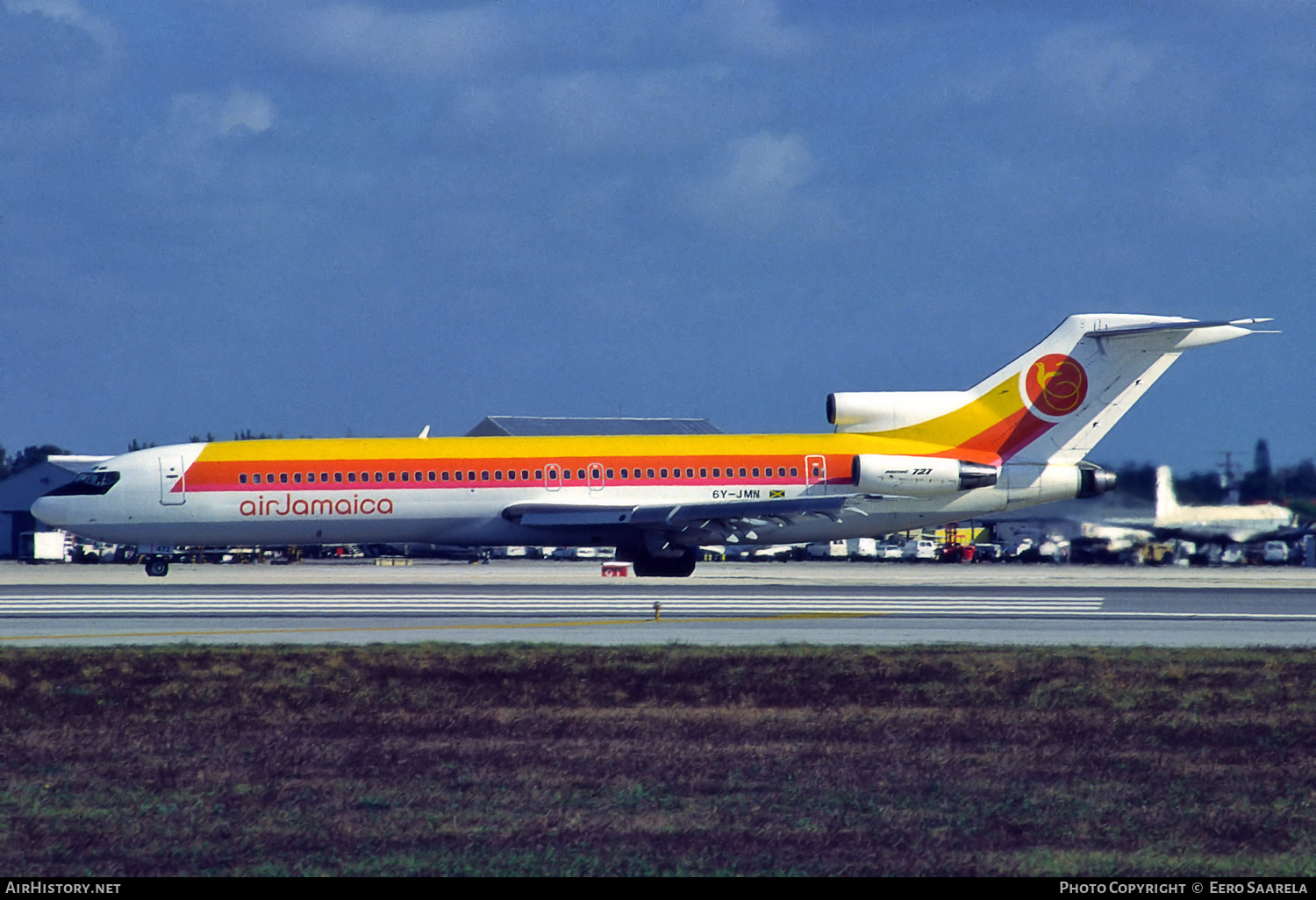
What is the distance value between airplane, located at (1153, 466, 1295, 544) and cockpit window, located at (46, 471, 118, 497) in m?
29.6

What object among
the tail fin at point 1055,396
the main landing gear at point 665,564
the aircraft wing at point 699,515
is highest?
the tail fin at point 1055,396

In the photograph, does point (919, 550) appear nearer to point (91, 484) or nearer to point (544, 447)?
point (544, 447)

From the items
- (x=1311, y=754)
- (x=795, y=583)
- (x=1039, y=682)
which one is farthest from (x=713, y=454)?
(x=1311, y=754)

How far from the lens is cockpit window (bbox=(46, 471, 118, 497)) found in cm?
3603

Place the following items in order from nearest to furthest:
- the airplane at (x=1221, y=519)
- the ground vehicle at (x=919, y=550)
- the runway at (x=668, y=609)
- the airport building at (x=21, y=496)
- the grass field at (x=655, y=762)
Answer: the grass field at (x=655, y=762), the runway at (x=668, y=609), the airplane at (x=1221, y=519), the ground vehicle at (x=919, y=550), the airport building at (x=21, y=496)

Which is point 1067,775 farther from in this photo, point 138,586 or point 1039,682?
point 138,586

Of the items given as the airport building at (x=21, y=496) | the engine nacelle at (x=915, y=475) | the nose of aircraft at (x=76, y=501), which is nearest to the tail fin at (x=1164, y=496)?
the engine nacelle at (x=915, y=475)

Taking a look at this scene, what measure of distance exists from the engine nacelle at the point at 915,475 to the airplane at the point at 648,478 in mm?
47

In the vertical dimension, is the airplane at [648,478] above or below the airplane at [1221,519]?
above

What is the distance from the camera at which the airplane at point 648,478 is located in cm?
3556

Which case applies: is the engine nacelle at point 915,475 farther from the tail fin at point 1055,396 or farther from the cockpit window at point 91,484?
the cockpit window at point 91,484

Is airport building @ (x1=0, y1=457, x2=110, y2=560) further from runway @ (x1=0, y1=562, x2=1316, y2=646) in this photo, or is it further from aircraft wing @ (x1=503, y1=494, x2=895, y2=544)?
aircraft wing @ (x1=503, y1=494, x2=895, y2=544)

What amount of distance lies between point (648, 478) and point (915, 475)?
710cm
